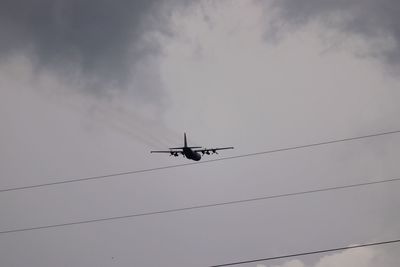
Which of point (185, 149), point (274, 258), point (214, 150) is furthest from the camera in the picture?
point (214, 150)

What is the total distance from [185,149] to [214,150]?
14.0 m

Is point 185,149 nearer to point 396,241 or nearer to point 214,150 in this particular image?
point 214,150

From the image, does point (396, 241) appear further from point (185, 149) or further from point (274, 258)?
point (185, 149)

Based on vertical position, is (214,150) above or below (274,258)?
above

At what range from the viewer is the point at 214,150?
10256 cm

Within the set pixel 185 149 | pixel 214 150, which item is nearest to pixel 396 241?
pixel 185 149

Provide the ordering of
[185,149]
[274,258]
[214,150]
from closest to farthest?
[274,258] < [185,149] < [214,150]

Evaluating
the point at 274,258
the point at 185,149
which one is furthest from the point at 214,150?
the point at 274,258

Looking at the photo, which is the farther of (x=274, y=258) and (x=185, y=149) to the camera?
(x=185, y=149)

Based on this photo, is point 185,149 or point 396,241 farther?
point 185,149

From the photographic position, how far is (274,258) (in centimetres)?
3691

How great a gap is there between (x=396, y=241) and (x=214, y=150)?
66.9 m

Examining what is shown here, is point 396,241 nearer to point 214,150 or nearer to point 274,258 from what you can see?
point 274,258

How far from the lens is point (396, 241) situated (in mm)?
37000
